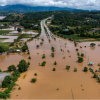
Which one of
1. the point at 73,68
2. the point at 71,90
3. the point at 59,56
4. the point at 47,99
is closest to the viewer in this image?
the point at 47,99

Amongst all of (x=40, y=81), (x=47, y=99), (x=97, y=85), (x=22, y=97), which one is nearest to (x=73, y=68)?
(x=97, y=85)

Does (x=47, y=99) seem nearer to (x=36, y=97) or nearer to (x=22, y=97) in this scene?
(x=36, y=97)

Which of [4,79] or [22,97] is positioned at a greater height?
[4,79]

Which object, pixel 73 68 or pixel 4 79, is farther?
pixel 73 68

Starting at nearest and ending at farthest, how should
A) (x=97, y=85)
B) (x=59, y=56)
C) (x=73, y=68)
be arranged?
(x=97, y=85)
(x=73, y=68)
(x=59, y=56)

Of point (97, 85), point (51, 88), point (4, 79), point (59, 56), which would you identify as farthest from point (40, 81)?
point (59, 56)

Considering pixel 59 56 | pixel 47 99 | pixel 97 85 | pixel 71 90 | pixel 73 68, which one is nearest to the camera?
pixel 47 99

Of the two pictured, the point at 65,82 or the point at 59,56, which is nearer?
the point at 65,82

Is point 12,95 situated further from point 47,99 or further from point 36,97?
point 47,99

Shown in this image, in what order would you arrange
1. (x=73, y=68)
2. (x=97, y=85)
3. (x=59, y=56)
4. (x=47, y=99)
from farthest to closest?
(x=59, y=56), (x=73, y=68), (x=97, y=85), (x=47, y=99)
